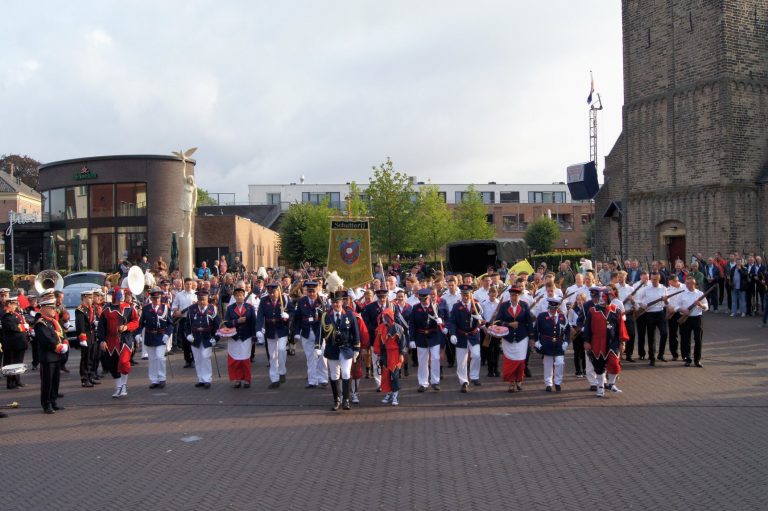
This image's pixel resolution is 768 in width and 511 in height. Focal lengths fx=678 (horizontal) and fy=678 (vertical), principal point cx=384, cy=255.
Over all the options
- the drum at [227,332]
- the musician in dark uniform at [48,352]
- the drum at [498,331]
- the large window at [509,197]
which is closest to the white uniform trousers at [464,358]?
the drum at [498,331]

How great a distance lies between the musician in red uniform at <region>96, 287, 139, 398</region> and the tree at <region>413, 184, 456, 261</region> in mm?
36085

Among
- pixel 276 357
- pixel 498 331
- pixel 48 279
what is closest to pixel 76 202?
pixel 48 279

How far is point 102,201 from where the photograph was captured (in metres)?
44.1

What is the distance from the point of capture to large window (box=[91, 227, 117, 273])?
4388 centimetres

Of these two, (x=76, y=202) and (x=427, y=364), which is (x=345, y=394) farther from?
(x=76, y=202)

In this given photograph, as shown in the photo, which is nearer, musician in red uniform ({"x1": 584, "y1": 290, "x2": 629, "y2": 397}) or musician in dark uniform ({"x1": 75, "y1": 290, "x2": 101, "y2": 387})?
musician in red uniform ({"x1": 584, "y1": 290, "x2": 629, "y2": 397})

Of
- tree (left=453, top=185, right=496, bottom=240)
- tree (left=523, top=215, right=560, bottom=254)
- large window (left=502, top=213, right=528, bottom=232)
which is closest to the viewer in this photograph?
tree (left=453, top=185, right=496, bottom=240)

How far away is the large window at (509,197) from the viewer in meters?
85.8

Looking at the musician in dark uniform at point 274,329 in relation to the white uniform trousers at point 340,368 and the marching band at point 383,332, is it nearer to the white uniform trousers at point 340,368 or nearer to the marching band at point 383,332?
the marching band at point 383,332

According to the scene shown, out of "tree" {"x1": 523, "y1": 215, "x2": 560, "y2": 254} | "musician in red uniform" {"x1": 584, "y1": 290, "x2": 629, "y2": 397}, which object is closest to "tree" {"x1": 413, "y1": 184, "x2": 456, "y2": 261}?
"tree" {"x1": 523, "y1": 215, "x2": 560, "y2": 254}

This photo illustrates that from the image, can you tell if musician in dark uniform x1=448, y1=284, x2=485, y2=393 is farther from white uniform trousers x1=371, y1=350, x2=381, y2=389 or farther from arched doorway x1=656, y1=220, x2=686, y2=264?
arched doorway x1=656, y1=220, x2=686, y2=264

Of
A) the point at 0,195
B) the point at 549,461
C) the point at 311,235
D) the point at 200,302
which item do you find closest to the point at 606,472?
the point at 549,461

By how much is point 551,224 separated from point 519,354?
57.1 metres

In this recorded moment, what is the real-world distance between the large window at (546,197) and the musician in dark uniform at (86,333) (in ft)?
250
